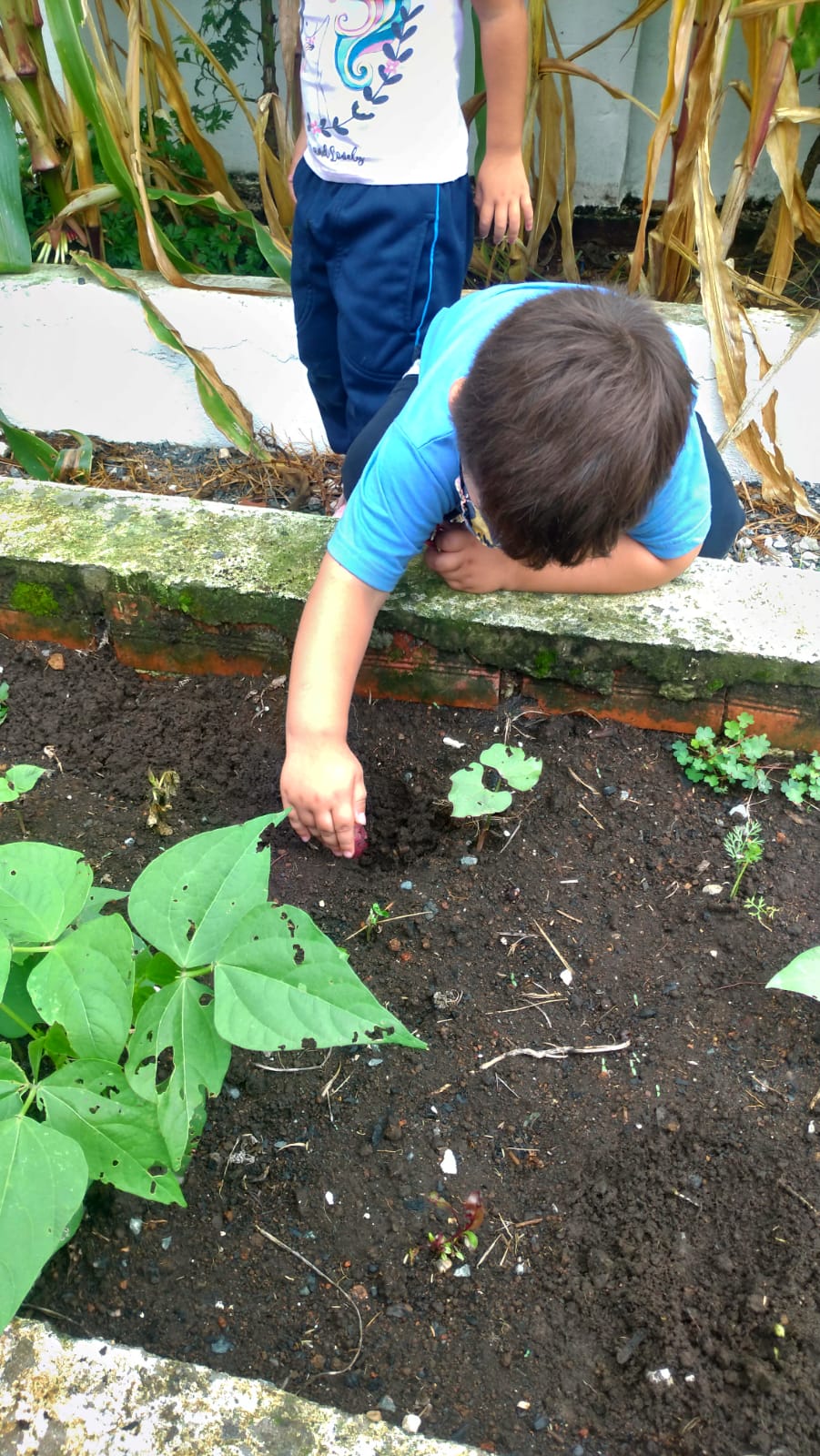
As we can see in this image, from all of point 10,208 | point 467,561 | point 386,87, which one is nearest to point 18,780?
point 467,561

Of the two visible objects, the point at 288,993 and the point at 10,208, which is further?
the point at 10,208

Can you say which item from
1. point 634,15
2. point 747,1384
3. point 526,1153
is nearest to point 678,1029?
point 526,1153

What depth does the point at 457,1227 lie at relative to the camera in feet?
4.22

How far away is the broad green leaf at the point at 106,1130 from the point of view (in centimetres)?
101

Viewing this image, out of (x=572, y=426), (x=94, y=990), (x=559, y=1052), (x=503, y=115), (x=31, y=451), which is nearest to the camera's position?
(x=94, y=990)

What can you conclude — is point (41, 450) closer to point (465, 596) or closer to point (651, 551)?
point (465, 596)

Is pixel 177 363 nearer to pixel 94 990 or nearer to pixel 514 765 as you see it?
pixel 514 765

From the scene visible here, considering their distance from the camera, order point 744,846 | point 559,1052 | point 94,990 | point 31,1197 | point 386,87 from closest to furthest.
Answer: point 31,1197, point 94,990, point 559,1052, point 744,846, point 386,87

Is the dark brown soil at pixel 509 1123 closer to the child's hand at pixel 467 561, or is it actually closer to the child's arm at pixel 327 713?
the child's arm at pixel 327 713

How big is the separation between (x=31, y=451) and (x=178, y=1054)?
1980 mm

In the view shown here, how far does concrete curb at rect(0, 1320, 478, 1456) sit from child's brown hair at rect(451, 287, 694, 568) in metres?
1.05

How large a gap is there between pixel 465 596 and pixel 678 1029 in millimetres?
808

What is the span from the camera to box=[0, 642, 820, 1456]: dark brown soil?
117cm

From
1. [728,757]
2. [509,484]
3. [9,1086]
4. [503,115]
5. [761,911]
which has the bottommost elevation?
[761,911]
